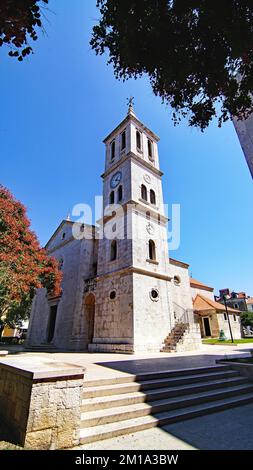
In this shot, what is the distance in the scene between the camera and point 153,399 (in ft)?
14.9

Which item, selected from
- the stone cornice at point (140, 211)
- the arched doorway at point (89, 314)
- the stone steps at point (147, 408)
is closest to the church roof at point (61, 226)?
the stone cornice at point (140, 211)

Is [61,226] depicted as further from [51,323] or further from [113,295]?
[113,295]

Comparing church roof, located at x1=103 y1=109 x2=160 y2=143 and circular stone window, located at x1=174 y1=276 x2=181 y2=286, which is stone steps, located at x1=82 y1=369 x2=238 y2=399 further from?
church roof, located at x1=103 y1=109 x2=160 y2=143

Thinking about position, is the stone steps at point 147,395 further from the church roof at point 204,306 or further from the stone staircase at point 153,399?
the church roof at point 204,306

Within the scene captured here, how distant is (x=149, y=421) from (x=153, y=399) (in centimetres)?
83

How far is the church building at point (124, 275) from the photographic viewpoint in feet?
46.0

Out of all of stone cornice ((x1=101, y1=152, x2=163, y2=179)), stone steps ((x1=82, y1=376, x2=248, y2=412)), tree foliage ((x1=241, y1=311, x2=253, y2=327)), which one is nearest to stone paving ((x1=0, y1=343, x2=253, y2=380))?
stone steps ((x1=82, y1=376, x2=248, y2=412))

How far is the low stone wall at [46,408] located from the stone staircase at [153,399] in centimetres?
34

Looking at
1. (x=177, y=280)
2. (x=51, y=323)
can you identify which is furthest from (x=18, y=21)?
(x=51, y=323)

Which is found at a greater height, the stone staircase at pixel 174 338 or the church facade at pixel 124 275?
the church facade at pixel 124 275

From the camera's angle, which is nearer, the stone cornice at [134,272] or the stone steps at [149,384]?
the stone steps at [149,384]
